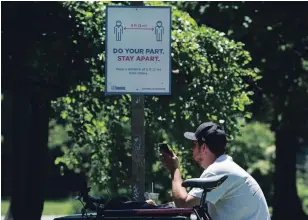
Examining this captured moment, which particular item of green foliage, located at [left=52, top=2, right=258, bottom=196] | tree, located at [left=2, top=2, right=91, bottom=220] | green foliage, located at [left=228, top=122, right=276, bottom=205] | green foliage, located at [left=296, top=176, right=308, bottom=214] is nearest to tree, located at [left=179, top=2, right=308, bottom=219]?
green foliage, located at [left=52, top=2, right=258, bottom=196]

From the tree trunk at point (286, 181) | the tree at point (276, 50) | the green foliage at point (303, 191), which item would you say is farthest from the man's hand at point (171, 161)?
the green foliage at point (303, 191)

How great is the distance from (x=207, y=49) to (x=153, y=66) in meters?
3.02

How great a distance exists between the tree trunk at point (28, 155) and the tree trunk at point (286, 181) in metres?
5.95

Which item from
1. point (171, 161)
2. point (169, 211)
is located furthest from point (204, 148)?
point (169, 211)

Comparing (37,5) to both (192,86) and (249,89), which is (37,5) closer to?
(192,86)

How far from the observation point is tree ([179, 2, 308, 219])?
12.2 metres

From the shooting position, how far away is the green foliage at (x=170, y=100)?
9.23 metres

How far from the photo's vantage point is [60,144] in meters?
30.1

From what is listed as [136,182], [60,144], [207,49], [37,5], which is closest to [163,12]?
[136,182]

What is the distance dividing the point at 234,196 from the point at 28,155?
236 inches

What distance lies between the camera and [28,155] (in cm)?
1039

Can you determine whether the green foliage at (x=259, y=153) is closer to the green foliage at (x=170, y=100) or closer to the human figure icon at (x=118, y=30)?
the green foliage at (x=170, y=100)

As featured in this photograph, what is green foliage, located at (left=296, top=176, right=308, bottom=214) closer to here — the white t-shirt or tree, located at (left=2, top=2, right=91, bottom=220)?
tree, located at (left=2, top=2, right=91, bottom=220)

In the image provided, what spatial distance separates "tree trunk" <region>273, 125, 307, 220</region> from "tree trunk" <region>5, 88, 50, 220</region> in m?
5.95
